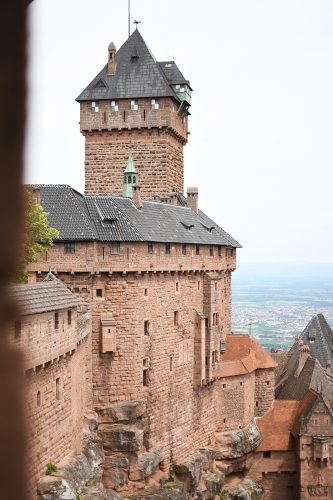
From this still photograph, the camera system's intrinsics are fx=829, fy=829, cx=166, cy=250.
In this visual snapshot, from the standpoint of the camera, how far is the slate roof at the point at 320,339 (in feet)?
238

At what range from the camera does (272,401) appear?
51125mm

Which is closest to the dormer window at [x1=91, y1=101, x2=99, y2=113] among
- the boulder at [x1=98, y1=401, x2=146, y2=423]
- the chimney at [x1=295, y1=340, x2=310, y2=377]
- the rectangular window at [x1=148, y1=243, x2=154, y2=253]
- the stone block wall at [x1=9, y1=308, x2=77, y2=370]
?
the rectangular window at [x1=148, y1=243, x2=154, y2=253]

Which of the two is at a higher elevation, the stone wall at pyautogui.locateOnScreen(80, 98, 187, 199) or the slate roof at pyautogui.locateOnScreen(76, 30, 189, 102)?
the slate roof at pyautogui.locateOnScreen(76, 30, 189, 102)

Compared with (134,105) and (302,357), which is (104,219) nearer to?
(134,105)

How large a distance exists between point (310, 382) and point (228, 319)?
8.17 meters

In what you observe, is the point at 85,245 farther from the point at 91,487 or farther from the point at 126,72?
the point at 126,72

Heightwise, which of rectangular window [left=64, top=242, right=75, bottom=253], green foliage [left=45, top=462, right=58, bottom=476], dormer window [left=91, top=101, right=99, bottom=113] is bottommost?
green foliage [left=45, top=462, right=58, bottom=476]

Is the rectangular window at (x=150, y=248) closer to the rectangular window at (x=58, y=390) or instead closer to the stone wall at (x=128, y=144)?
the rectangular window at (x=58, y=390)

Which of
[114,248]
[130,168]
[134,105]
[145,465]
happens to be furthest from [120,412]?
[134,105]

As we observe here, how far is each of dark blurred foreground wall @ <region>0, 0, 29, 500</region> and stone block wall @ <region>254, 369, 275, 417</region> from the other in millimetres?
48742

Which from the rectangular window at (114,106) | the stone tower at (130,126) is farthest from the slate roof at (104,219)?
the rectangular window at (114,106)

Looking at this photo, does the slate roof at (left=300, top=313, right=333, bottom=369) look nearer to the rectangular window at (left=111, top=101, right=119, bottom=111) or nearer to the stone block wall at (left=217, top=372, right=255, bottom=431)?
the stone block wall at (left=217, top=372, right=255, bottom=431)

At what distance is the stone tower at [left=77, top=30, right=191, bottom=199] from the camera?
49594 mm

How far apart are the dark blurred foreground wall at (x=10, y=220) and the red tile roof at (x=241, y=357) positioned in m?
43.7
